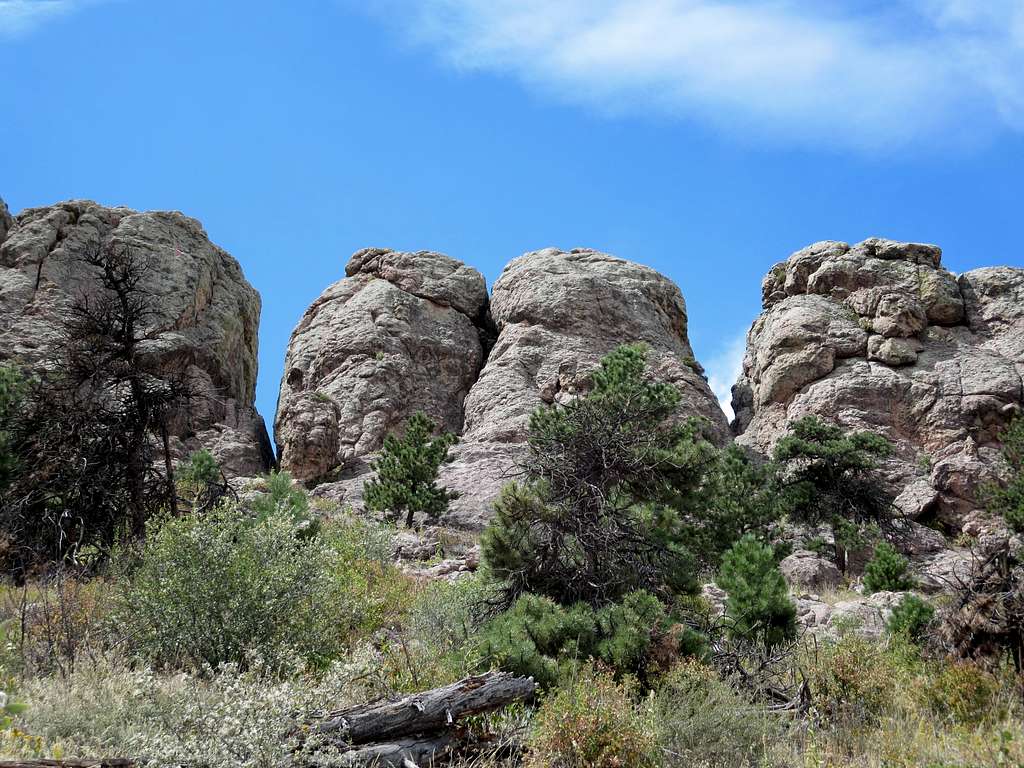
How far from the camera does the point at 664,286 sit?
39875mm

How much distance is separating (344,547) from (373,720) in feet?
28.9

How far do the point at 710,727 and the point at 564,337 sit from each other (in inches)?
1156

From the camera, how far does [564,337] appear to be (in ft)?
117

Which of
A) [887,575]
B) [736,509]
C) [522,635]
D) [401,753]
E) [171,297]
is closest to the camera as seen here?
[401,753]

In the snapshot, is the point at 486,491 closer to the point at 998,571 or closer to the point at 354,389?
the point at 354,389

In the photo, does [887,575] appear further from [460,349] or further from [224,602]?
[460,349]

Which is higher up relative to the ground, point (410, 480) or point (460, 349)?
point (460, 349)

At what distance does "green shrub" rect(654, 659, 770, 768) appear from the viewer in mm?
6410

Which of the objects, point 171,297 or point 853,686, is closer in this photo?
point 853,686

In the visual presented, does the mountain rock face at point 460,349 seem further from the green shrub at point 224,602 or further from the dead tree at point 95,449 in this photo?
the green shrub at point 224,602

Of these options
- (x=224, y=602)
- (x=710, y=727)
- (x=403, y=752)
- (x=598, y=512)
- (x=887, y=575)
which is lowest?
(x=887, y=575)

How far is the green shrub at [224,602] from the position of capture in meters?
8.18

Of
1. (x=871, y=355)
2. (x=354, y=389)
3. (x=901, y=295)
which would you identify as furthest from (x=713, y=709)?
(x=901, y=295)

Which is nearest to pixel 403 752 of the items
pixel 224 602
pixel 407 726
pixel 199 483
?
pixel 407 726
